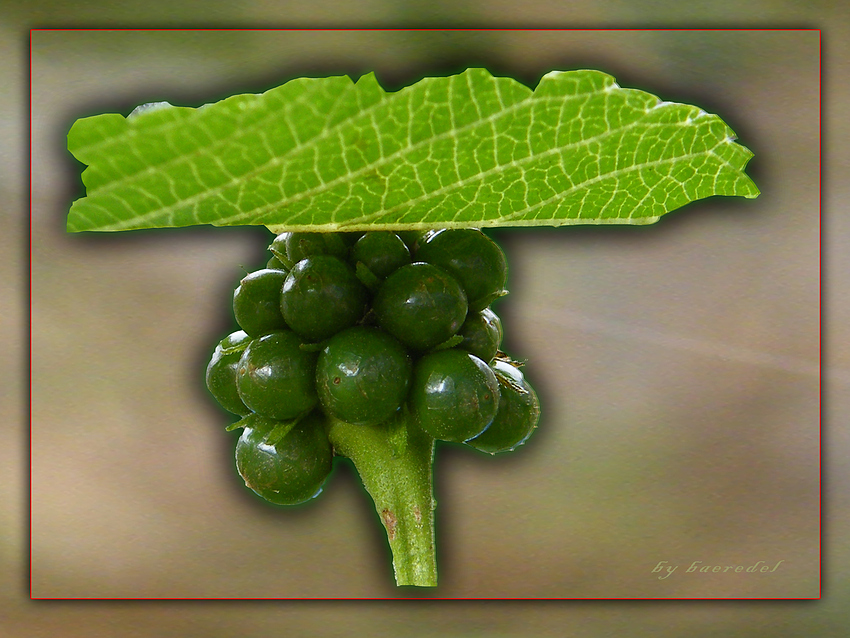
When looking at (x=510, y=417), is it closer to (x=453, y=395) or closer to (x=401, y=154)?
(x=453, y=395)

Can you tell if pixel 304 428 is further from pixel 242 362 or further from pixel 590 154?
pixel 590 154

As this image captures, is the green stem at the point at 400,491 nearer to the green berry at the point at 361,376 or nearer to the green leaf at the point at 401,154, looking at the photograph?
the green berry at the point at 361,376

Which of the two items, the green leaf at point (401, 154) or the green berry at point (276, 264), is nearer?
the green leaf at point (401, 154)

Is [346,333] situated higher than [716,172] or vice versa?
[716,172]

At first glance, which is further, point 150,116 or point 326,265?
point 326,265

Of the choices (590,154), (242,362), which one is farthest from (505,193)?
(242,362)

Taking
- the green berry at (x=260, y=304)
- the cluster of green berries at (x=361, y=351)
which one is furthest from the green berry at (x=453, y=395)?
the green berry at (x=260, y=304)

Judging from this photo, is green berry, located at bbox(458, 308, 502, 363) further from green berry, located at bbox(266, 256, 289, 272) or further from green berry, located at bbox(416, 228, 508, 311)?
green berry, located at bbox(266, 256, 289, 272)

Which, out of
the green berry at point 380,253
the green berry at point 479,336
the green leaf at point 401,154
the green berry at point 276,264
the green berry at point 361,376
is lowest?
the green berry at point 361,376
